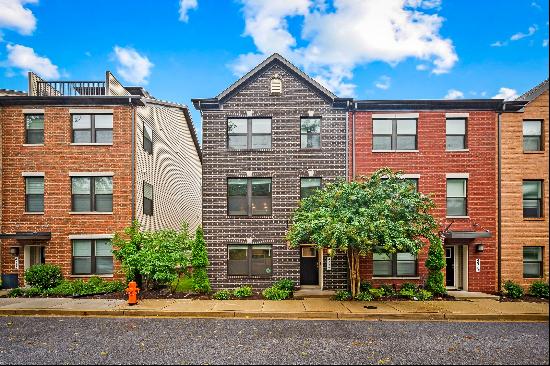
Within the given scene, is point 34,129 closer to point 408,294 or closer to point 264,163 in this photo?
point 264,163

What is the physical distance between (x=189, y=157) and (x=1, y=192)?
43.8 feet

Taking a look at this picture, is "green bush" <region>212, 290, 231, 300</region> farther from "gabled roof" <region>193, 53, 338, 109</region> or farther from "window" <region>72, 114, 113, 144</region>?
"window" <region>72, 114, 113, 144</region>

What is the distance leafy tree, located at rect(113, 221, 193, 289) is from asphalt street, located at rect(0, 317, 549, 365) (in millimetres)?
3228

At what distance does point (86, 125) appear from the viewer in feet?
59.9

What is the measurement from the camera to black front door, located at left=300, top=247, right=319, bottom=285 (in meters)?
18.3

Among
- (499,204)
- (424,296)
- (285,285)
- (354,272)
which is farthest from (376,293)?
A: (499,204)

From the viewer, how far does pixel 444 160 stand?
17719 millimetres

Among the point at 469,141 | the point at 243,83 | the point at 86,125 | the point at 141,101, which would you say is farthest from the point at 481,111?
the point at 86,125

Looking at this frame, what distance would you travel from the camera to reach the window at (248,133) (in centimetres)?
1788

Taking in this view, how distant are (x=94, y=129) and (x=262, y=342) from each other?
46.3ft

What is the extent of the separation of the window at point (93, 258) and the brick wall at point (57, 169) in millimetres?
829

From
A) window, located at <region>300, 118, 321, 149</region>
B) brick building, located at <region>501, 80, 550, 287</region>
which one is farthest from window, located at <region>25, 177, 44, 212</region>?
brick building, located at <region>501, 80, 550, 287</region>

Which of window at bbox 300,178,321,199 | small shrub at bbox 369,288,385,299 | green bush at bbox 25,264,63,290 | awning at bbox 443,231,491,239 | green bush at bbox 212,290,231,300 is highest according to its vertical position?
window at bbox 300,178,321,199

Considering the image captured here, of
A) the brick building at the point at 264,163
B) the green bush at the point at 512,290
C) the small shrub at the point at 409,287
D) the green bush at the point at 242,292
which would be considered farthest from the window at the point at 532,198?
the green bush at the point at 242,292
